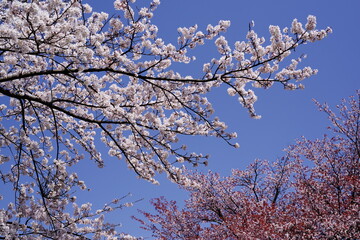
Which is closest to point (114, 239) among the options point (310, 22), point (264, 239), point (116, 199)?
point (116, 199)

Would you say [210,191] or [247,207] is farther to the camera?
[210,191]

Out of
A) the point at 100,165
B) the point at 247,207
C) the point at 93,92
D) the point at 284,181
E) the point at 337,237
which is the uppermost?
the point at 284,181

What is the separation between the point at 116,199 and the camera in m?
6.59

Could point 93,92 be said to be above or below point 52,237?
above

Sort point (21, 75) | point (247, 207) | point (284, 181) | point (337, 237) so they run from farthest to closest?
point (284, 181), point (247, 207), point (337, 237), point (21, 75)

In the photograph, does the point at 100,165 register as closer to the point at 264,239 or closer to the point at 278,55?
the point at 278,55

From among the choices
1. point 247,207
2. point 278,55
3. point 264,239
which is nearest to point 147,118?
point 278,55

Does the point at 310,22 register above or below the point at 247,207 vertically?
below

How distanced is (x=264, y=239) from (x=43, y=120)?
9539 millimetres

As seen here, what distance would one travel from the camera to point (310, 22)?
485cm

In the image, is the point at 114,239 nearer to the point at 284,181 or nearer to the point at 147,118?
the point at 147,118

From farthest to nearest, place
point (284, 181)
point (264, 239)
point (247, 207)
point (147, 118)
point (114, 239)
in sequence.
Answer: point (284, 181), point (247, 207), point (264, 239), point (114, 239), point (147, 118)

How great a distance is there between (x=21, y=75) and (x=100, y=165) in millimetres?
2598

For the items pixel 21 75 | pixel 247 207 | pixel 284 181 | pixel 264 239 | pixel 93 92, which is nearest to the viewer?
pixel 21 75
